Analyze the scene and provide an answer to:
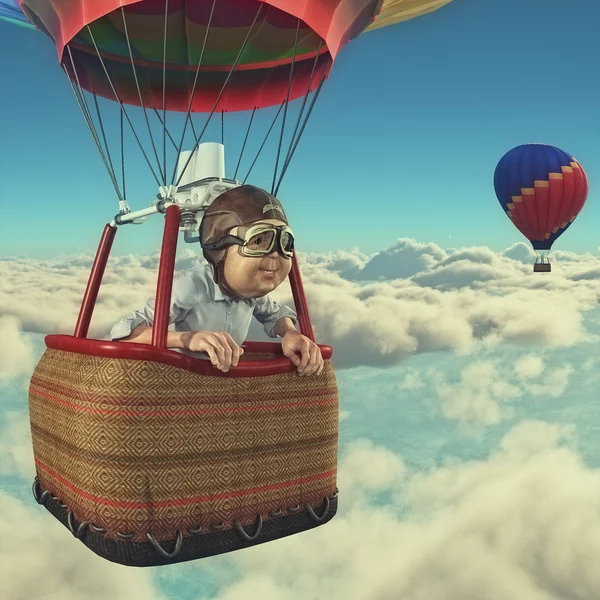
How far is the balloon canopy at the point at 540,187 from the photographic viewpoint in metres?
13.5

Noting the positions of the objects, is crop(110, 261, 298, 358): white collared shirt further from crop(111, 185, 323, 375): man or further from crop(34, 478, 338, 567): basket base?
crop(34, 478, 338, 567): basket base

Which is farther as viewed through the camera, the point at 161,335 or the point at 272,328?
the point at 272,328

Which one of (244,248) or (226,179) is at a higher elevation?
(226,179)

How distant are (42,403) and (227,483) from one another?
0.97m

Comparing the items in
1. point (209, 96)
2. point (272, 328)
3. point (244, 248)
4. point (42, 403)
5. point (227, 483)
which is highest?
point (209, 96)

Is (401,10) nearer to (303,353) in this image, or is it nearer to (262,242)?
(262,242)

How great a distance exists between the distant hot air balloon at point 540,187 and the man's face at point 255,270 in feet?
35.9

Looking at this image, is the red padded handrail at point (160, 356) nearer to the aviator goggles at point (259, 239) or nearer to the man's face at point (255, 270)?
the man's face at point (255, 270)

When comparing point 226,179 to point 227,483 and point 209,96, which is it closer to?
point 209,96

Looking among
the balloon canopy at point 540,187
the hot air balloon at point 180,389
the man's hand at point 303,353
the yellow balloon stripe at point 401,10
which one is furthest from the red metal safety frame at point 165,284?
the balloon canopy at point 540,187

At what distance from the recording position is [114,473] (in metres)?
3.19

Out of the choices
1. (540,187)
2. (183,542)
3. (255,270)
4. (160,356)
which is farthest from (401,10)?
(540,187)

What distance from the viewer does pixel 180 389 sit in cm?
322

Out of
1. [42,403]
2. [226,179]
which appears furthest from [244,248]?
[42,403]
